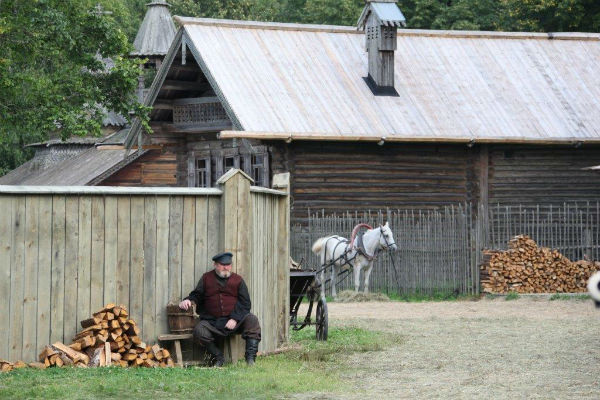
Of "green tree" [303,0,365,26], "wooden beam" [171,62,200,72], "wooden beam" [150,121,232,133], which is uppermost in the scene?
"green tree" [303,0,365,26]

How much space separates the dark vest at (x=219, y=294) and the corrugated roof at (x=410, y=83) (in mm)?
12413

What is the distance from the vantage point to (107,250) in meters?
12.4

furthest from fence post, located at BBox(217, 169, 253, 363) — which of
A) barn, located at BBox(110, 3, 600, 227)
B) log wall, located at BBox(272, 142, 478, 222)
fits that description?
log wall, located at BBox(272, 142, 478, 222)

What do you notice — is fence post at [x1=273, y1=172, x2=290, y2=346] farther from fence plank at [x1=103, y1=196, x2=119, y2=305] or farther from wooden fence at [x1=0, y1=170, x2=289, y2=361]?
fence plank at [x1=103, y1=196, x2=119, y2=305]

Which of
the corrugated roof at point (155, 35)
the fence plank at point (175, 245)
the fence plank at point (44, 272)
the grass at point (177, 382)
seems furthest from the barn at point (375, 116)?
the grass at point (177, 382)

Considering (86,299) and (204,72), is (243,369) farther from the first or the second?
(204,72)

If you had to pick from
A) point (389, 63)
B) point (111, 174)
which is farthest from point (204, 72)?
point (111, 174)

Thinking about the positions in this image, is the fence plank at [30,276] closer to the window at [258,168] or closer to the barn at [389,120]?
the barn at [389,120]

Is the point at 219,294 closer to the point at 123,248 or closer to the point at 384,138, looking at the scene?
the point at 123,248

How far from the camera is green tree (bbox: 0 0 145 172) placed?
78.1ft

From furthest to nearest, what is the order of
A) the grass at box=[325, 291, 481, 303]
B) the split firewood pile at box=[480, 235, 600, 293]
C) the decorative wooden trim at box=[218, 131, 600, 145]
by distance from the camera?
the decorative wooden trim at box=[218, 131, 600, 145]
the split firewood pile at box=[480, 235, 600, 293]
the grass at box=[325, 291, 481, 303]

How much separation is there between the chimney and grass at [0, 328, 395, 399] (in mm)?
16291

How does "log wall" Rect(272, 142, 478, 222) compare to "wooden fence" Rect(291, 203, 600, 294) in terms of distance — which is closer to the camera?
"wooden fence" Rect(291, 203, 600, 294)

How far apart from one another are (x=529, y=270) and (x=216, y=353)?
13487 millimetres
